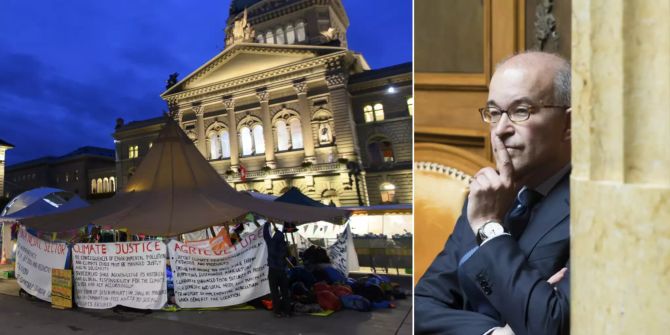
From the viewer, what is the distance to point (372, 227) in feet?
67.5

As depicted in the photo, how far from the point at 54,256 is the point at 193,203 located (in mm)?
3666

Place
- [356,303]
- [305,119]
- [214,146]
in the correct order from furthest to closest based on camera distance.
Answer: [214,146]
[305,119]
[356,303]

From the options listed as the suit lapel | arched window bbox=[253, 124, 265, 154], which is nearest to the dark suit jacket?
the suit lapel

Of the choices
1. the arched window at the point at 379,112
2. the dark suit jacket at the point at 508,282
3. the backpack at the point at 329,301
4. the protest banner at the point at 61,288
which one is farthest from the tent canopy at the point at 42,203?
the arched window at the point at 379,112

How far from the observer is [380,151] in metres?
33.6

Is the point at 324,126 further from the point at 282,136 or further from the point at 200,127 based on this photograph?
the point at 200,127

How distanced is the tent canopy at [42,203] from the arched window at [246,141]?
72.4 feet

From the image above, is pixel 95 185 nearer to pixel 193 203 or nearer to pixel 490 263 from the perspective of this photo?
pixel 193 203

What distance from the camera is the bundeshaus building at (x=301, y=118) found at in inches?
1296

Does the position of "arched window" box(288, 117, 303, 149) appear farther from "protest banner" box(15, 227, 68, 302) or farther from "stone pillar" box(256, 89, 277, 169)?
"protest banner" box(15, 227, 68, 302)

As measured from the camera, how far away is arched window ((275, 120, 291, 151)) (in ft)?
122

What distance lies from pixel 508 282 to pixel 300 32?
4678 cm

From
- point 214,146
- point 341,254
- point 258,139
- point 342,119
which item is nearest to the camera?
point 341,254

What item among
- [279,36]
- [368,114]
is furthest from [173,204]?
[279,36]
